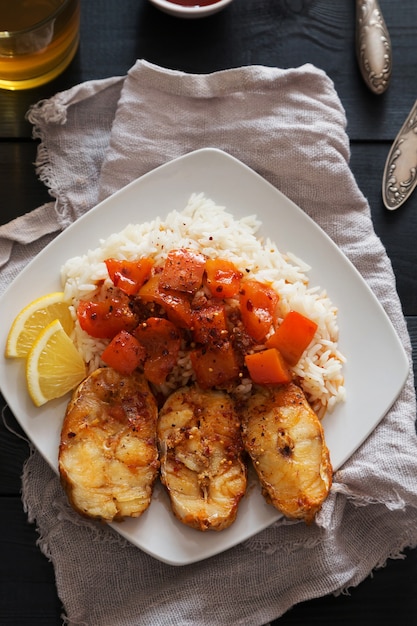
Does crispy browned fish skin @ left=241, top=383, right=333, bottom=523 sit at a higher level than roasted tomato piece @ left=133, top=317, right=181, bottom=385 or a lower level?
lower

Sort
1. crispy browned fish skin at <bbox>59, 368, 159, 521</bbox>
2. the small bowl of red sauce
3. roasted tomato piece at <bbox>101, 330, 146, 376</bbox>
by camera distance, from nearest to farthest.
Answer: crispy browned fish skin at <bbox>59, 368, 159, 521</bbox> → roasted tomato piece at <bbox>101, 330, 146, 376</bbox> → the small bowl of red sauce

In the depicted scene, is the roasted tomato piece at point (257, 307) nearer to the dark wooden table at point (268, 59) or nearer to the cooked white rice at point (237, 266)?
the cooked white rice at point (237, 266)

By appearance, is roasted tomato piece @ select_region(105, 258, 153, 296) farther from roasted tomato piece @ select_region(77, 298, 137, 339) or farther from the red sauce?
the red sauce

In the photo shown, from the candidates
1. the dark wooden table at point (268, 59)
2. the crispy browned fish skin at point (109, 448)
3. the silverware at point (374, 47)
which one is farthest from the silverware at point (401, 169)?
the crispy browned fish skin at point (109, 448)

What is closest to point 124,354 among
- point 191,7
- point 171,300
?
point 171,300

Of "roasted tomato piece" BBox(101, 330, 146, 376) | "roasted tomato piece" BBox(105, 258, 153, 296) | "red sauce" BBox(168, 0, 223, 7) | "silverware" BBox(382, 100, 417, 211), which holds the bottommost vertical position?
"roasted tomato piece" BBox(101, 330, 146, 376)

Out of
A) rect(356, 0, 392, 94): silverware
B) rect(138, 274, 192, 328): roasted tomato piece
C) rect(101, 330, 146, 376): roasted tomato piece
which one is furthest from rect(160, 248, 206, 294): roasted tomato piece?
rect(356, 0, 392, 94): silverware
